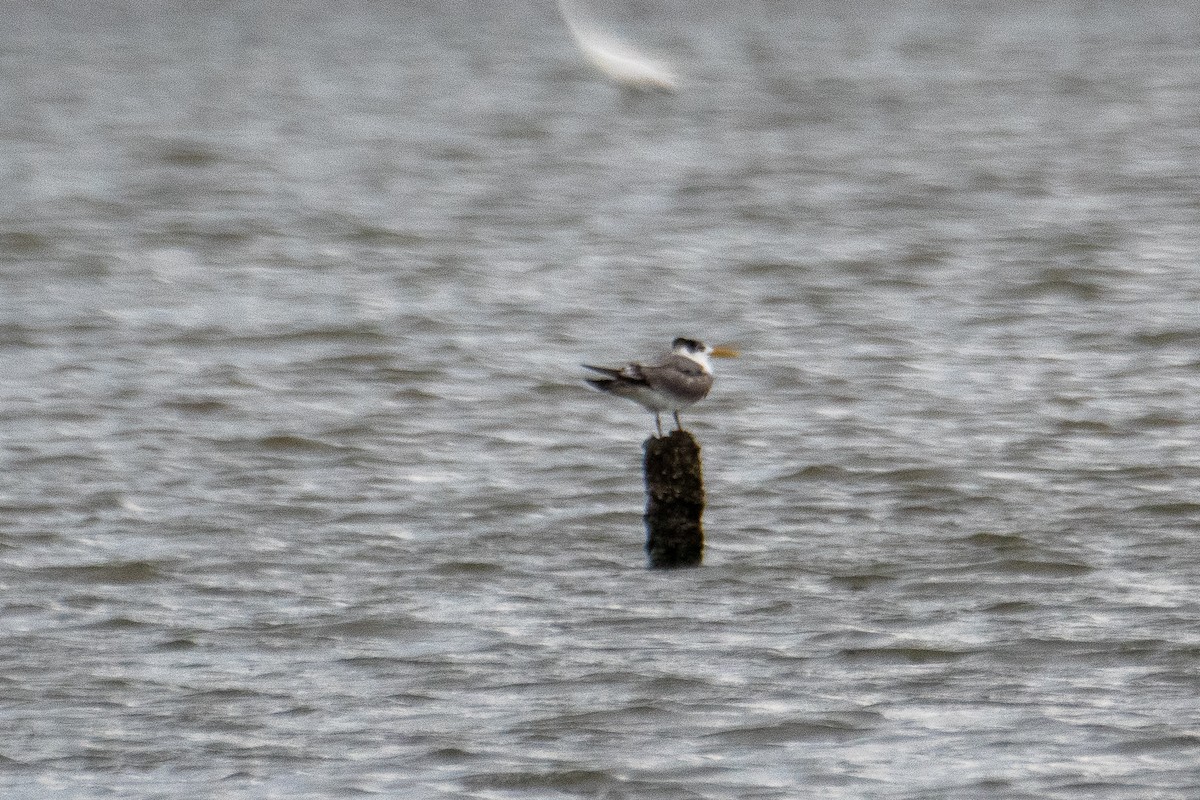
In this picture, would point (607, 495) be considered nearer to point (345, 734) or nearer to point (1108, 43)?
point (345, 734)

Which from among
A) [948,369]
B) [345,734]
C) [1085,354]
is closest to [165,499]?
[345,734]

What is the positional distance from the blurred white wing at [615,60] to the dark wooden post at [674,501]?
1.95m

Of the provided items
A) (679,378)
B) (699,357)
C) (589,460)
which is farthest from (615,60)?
(589,460)

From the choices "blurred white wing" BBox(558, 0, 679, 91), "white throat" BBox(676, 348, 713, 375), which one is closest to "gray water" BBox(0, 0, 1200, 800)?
"white throat" BBox(676, 348, 713, 375)

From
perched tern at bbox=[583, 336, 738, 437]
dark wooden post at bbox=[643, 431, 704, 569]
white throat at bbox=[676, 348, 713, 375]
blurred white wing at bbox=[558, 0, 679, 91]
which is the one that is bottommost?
dark wooden post at bbox=[643, 431, 704, 569]

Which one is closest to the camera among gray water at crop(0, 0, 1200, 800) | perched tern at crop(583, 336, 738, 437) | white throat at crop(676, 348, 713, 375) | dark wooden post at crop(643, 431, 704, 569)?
gray water at crop(0, 0, 1200, 800)

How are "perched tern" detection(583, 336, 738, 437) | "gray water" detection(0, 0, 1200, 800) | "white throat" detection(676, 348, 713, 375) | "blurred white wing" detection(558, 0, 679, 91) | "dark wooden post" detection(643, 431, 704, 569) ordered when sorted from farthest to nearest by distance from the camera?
"blurred white wing" detection(558, 0, 679, 91) → "white throat" detection(676, 348, 713, 375) → "perched tern" detection(583, 336, 738, 437) → "dark wooden post" detection(643, 431, 704, 569) → "gray water" detection(0, 0, 1200, 800)

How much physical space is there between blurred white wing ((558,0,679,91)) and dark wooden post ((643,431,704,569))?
6.40 feet

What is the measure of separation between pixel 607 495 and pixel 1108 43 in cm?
3788

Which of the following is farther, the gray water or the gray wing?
the gray wing

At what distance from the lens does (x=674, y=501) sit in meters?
11.2

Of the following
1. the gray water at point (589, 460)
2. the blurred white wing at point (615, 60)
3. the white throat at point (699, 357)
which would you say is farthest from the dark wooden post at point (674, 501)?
the blurred white wing at point (615, 60)

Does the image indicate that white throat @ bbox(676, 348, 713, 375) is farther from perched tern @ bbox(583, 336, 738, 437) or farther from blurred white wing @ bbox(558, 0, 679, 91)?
blurred white wing @ bbox(558, 0, 679, 91)

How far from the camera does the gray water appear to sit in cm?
905
